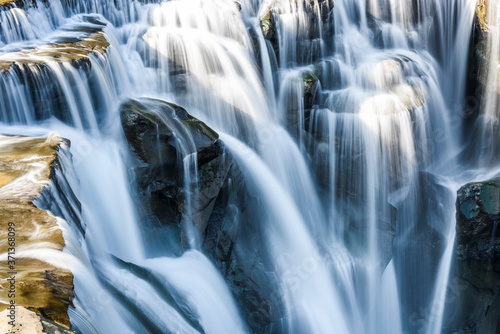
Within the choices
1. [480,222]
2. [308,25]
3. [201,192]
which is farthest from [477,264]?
[308,25]

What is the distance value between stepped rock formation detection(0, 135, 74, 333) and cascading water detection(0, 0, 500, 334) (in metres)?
0.49

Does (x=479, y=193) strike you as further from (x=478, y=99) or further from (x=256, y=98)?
(x=256, y=98)

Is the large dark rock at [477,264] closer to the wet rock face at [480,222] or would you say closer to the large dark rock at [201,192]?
the wet rock face at [480,222]

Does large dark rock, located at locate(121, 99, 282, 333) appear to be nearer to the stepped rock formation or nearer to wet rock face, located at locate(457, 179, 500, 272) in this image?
the stepped rock formation

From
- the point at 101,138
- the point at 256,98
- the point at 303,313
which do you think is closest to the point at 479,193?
the point at 303,313

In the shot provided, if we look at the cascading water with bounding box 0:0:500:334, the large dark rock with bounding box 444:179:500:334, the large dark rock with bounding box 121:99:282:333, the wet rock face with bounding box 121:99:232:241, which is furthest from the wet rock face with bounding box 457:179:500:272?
the wet rock face with bounding box 121:99:232:241

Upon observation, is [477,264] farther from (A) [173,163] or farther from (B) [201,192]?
(A) [173,163]

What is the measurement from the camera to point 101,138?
776 centimetres

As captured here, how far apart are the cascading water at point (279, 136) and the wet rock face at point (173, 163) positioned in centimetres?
9

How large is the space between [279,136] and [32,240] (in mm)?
5929

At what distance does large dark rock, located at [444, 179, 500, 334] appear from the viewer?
8148 millimetres

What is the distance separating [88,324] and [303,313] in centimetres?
449

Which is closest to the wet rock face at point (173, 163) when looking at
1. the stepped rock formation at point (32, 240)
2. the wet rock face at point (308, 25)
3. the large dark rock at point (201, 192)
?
the large dark rock at point (201, 192)

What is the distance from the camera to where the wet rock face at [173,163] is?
7.25 m
